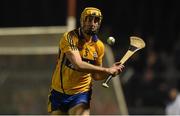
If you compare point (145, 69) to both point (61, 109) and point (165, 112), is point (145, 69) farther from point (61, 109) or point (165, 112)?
point (61, 109)

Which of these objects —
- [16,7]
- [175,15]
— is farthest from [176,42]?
[16,7]

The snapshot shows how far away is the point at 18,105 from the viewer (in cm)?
1343

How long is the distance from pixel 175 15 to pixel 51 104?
316 inches

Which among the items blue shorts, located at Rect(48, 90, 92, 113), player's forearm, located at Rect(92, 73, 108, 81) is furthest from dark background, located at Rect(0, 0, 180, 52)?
blue shorts, located at Rect(48, 90, 92, 113)

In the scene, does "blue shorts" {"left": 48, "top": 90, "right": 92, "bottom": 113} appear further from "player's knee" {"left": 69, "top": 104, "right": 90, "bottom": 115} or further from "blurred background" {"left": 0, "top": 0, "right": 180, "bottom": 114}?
"blurred background" {"left": 0, "top": 0, "right": 180, "bottom": 114}

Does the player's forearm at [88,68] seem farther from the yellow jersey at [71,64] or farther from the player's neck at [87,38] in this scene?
the player's neck at [87,38]

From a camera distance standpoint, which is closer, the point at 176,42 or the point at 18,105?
the point at 18,105

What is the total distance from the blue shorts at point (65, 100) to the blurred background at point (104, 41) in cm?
371

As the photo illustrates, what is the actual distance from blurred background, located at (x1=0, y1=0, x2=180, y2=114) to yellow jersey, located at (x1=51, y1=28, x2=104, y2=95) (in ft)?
12.5

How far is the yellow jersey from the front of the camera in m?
8.62

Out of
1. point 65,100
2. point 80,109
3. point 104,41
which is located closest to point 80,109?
point 80,109

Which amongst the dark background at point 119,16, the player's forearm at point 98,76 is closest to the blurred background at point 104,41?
the dark background at point 119,16

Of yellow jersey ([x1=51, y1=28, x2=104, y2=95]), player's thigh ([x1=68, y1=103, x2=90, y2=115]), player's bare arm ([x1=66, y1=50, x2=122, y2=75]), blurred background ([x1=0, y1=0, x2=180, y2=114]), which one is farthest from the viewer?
blurred background ([x1=0, y1=0, x2=180, y2=114])

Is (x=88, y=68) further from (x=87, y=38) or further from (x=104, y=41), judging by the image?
(x=104, y=41)
